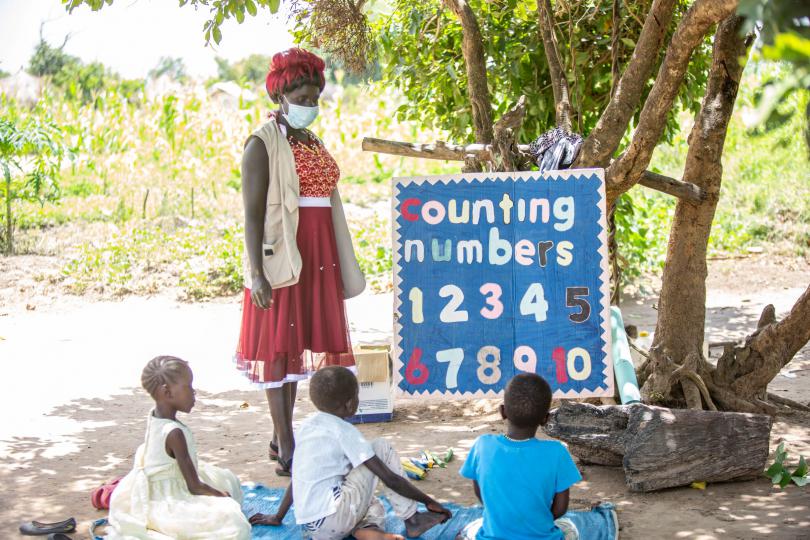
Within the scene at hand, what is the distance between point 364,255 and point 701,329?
19.6ft

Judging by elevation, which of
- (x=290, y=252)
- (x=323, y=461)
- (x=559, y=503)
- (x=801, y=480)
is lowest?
(x=801, y=480)

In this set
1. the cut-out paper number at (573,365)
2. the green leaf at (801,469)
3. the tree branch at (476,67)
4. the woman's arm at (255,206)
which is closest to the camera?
the cut-out paper number at (573,365)

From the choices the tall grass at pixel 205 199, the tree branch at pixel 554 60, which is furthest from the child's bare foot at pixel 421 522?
the tall grass at pixel 205 199

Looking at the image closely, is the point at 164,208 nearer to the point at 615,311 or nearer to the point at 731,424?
the point at 615,311

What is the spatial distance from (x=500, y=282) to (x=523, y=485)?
38.9 inches

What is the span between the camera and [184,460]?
3.43 m

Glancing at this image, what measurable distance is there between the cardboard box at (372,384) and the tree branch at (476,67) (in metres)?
1.39

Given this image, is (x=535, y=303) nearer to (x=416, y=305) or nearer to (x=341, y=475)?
(x=416, y=305)

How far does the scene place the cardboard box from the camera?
5.27 metres

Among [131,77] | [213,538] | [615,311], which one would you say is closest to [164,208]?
[615,311]

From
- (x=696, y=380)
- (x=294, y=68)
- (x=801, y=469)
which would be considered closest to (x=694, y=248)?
(x=696, y=380)

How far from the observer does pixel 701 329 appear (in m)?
5.12

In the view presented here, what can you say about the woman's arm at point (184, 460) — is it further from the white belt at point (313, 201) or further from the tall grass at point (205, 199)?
the tall grass at point (205, 199)

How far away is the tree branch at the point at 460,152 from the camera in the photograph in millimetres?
4508
